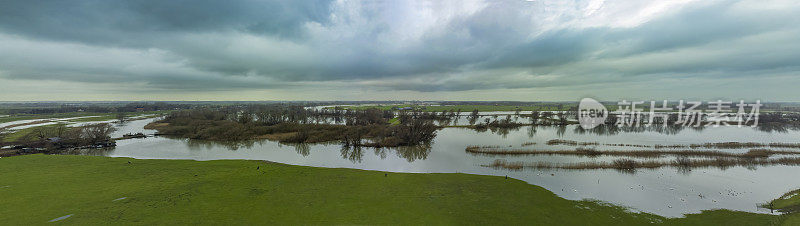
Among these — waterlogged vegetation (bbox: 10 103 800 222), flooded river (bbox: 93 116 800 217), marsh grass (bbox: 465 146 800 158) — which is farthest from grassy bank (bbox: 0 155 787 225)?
marsh grass (bbox: 465 146 800 158)

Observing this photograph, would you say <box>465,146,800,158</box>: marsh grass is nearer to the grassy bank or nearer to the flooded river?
the flooded river

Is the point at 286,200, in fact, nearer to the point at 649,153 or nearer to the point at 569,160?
the point at 569,160

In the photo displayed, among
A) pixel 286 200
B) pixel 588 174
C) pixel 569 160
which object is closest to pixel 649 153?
pixel 569 160

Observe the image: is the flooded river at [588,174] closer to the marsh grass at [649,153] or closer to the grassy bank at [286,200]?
the marsh grass at [649,153]

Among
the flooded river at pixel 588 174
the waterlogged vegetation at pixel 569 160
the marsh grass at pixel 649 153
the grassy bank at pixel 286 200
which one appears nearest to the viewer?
the grassy bank at pixel 286 200

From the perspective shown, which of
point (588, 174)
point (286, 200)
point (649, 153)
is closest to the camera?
point (286, 200)

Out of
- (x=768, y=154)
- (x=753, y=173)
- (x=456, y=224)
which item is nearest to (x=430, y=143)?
(x=456, y=224)

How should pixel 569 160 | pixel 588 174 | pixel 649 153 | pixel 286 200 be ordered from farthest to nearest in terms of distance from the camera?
1. pixel 649 153
2. pixel 569 160
3. pixel 588 174
4. pixel 286 200

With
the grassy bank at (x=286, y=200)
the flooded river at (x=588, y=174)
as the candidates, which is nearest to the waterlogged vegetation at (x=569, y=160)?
the flooded river at (x=588, y=174)

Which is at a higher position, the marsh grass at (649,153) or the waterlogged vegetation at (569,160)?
the marsh grass at (649,153)
